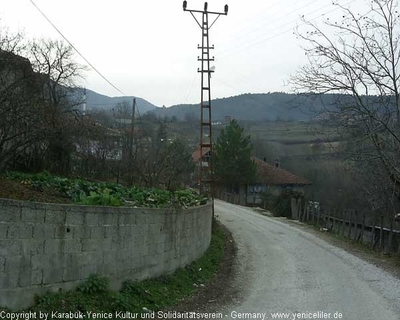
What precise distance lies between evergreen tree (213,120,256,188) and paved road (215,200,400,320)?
45.9 m

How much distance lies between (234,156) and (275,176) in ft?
36.5

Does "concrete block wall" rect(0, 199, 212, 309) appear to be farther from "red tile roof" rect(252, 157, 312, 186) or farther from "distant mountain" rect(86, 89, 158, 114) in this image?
"red tile roof" rect(252, 157, 312, 186)

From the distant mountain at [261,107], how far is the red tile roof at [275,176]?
766 cm

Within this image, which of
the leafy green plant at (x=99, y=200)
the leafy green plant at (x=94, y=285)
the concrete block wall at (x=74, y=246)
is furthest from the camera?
the leafy green plant at (x=99, y=200)

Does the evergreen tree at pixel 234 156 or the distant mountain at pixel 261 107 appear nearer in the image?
the distant mountain at pixel 261 107

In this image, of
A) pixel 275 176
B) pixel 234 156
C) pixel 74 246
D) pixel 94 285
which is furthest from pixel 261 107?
pixel 74 246

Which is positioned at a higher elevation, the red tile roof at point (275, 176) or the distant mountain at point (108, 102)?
the distant mountain at point (108, 102)

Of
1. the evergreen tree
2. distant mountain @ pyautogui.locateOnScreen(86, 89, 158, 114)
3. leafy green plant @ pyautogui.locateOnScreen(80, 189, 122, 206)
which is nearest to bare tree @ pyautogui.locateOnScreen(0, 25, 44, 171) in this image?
leafy green plant @ pyautogui.locateOnScreen(80, 189, 122, 206)

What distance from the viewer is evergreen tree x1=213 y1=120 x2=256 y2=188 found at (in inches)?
2576

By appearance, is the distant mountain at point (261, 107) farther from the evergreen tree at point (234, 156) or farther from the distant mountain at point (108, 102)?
the evergreen tree at point (234, 156)

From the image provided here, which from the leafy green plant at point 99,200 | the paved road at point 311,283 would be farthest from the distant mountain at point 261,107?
the leafy green plant at point 99,200

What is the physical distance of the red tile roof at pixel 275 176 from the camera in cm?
7219

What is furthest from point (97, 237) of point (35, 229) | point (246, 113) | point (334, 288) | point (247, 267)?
point (246, 113)

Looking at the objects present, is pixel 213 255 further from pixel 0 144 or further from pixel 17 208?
pixel 17 208
